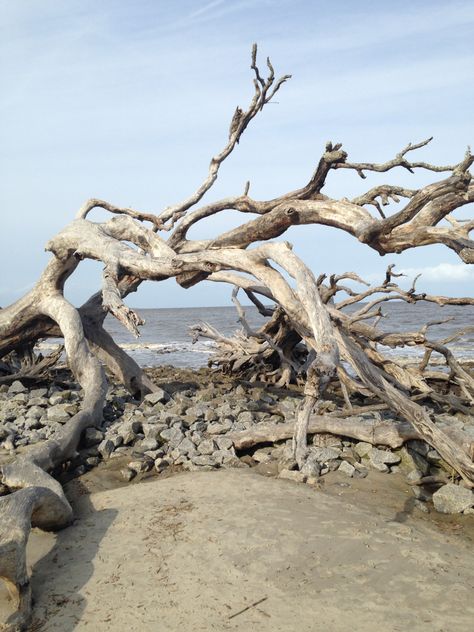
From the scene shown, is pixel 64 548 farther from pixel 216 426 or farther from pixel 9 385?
pixel 9 385

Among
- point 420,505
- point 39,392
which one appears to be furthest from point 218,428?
point 39,392

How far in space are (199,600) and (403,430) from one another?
12.5 ft

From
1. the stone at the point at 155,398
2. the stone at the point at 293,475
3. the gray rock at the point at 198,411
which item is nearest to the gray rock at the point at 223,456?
the stone at the point at 293,475

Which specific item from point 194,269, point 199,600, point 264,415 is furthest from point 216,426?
point 199,600

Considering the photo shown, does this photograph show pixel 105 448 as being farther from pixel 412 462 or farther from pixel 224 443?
pixel 412 462

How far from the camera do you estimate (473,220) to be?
5.95 metres

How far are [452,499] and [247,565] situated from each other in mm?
2638

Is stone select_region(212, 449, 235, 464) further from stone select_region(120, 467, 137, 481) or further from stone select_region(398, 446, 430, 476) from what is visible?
stone select_region(398, 446, 430, 476)

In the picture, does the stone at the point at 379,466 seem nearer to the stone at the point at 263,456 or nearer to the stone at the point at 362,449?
the stone at the point at 362,449

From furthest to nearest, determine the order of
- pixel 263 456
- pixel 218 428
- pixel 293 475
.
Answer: pixel 218 428 < pixel 263 456 < pixel 293 475

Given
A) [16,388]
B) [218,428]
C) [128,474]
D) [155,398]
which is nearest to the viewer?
[128,474]

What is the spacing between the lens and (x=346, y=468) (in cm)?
636

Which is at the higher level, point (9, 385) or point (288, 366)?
point (9, 385)

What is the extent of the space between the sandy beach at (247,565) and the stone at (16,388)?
4896 mm
